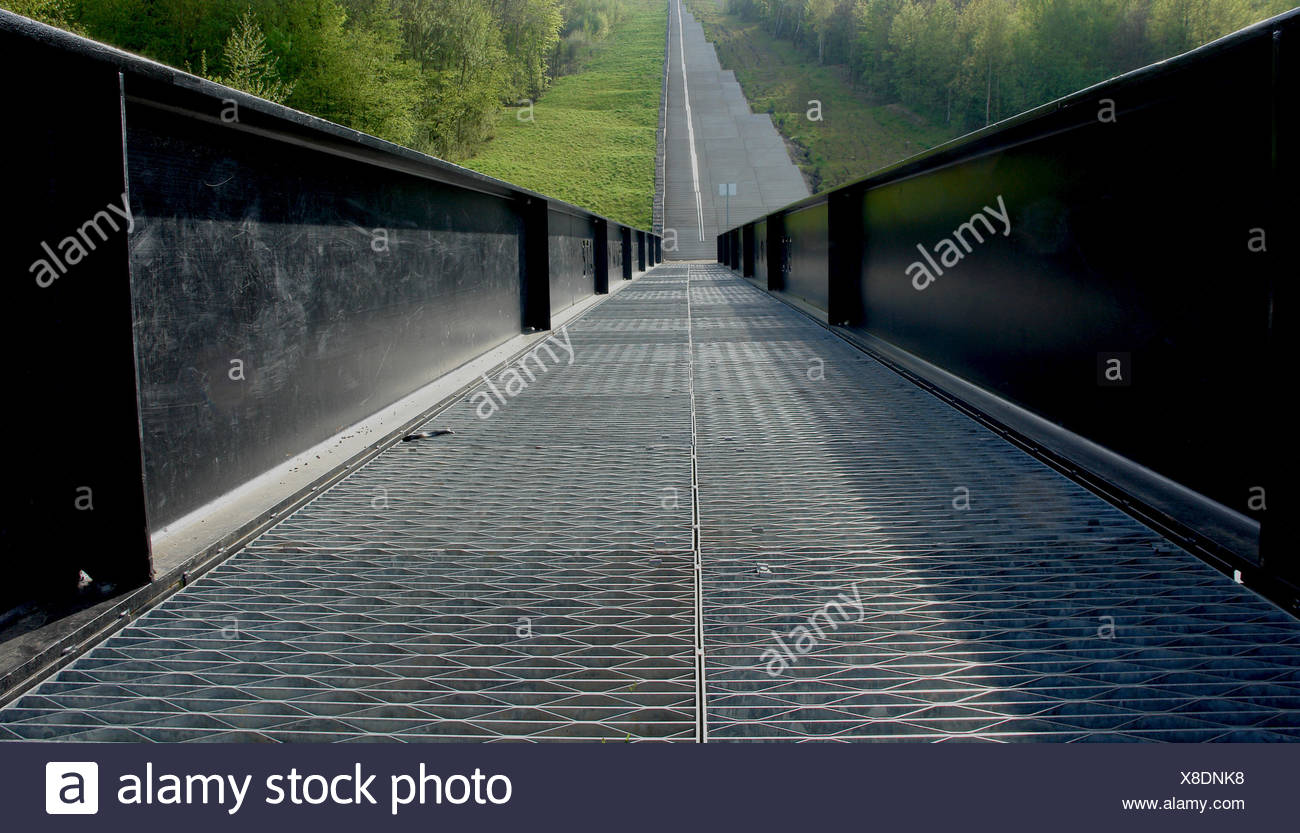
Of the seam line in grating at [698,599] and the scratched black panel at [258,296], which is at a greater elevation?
the scratched black panel at [258,296]

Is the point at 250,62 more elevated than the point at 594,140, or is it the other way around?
the point at 594,140

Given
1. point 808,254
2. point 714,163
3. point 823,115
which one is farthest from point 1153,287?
point 823,115

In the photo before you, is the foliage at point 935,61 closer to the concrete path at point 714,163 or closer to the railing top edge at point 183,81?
the concrete path at point 714,163

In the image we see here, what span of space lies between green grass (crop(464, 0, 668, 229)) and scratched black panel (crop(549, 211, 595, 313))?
28646 millimetres

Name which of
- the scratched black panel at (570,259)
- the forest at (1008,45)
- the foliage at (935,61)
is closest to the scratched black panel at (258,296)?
the scratched black panel at (570,259)

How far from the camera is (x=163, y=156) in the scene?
3338mm

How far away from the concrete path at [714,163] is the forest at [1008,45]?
52.1 feet

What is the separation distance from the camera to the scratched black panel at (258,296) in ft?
10.9

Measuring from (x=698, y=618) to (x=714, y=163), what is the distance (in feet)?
198

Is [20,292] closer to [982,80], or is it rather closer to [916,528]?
[916,528]

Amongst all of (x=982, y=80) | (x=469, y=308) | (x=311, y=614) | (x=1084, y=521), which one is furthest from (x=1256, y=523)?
(x=982, y=80)

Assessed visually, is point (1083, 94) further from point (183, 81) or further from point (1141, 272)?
point (183, 81)

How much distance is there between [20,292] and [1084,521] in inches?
146

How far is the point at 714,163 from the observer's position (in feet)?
198
